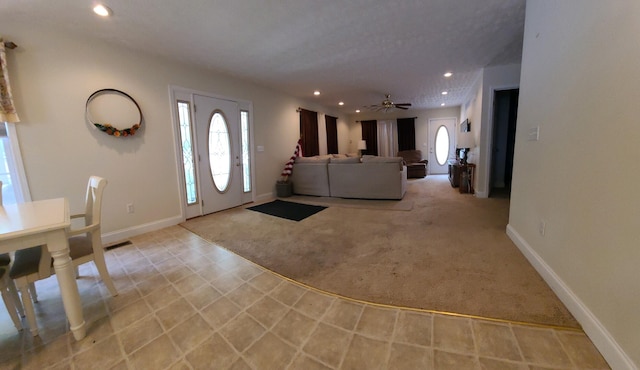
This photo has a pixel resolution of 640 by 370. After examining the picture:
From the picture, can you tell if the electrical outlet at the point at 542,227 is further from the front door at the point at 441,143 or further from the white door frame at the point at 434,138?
the front door at the point at 441,143

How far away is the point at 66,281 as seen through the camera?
137 cm

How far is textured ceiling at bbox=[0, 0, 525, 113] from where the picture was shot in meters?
2.21

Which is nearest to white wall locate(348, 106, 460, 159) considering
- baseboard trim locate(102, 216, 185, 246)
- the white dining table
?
baseboard trim locate(102, 216, 185, 246)

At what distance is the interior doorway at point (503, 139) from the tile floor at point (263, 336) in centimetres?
477

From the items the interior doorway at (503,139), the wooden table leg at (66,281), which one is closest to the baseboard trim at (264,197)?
the wooden table leg at (66,281)

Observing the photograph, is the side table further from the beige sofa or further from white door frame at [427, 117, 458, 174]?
white door frame at [427, 117, 458, 174]

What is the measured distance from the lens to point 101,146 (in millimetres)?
2820

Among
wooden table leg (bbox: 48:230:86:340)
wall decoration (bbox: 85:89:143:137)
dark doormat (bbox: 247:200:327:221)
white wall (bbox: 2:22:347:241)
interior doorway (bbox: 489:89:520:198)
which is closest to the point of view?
wooden table leg (bbox: 48:230:86:340)

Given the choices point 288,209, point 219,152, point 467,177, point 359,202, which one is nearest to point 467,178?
point 467,177

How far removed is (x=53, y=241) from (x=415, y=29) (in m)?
3.65

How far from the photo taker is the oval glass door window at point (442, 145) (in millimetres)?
8320

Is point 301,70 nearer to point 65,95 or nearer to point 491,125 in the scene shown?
point 65,95

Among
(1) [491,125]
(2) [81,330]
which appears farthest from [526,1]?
(2) [81,330]

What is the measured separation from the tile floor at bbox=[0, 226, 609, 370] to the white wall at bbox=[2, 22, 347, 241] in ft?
4.22
